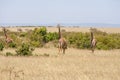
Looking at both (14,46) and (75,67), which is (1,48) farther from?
(75,67)

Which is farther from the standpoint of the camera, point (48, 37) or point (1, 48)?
point (48, 37)

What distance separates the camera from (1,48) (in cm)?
2544

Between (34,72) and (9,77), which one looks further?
(34,72)

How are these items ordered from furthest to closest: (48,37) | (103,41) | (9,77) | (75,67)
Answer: (48,37)
(103,41)
(75,67)
(9,77)

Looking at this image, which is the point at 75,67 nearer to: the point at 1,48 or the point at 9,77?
the point at 9,77

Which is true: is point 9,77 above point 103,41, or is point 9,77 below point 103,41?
above

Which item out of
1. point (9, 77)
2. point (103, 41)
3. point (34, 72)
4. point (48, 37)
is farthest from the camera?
point (48, 37)

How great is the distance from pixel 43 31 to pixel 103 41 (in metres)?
9.71

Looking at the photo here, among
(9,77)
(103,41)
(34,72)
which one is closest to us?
(9,77)

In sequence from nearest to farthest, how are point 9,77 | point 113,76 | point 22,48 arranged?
point 9,77, point 113,76, point 22,48

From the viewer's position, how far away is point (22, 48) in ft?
73.3

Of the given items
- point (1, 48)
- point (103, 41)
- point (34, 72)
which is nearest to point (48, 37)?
point (103, 41)

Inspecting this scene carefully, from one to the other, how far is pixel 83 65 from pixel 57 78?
4.84m

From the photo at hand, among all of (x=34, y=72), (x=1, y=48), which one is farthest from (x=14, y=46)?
(x=34, y=72)
